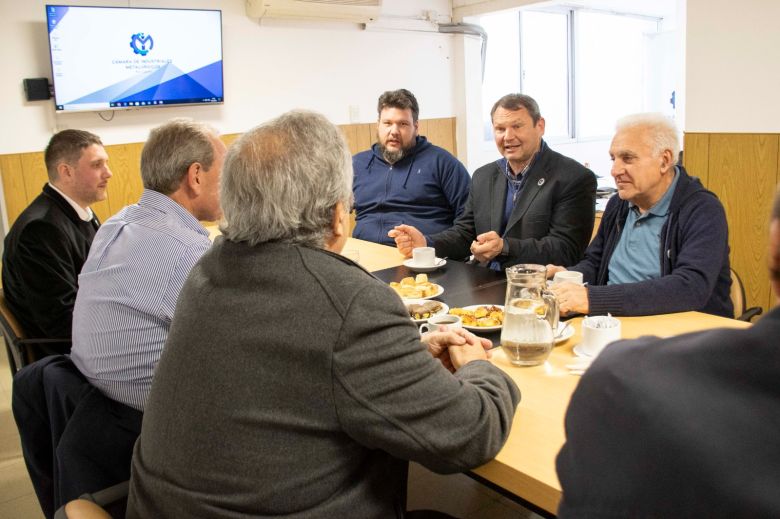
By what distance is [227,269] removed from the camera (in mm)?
1206

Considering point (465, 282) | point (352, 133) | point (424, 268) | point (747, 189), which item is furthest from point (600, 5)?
point (465, 282)

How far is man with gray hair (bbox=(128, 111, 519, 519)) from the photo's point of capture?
1.09 m

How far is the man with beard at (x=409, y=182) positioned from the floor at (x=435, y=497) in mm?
1479

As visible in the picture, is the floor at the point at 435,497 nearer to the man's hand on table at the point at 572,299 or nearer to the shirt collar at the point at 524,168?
the man's hand on table at the point at 572,299

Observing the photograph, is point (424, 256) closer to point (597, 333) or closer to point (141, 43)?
point (597, 333)

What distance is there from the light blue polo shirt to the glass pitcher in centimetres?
77

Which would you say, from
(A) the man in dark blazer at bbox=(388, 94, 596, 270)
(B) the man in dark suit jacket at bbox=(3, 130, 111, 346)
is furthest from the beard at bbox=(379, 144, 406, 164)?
(B) the man in dark suit jacket at bbox=(3, 130, 111, 346)

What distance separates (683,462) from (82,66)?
14.8 feet

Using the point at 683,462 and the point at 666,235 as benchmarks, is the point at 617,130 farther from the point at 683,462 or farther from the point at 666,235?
the point at 683,462

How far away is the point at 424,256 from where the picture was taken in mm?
2570

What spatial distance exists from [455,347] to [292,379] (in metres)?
0.53

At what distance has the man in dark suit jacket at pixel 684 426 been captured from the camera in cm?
54

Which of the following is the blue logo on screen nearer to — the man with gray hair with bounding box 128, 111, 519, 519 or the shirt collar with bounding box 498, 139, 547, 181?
the shirt collar with bounding box 498, 139, 547, 181

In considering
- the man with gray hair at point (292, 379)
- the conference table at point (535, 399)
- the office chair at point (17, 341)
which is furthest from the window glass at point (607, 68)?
the man with gray hair at point (292, 379)
